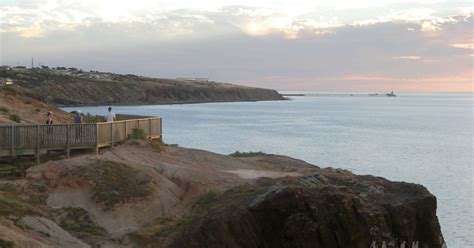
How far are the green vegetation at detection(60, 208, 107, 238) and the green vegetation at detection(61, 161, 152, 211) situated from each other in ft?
3.00

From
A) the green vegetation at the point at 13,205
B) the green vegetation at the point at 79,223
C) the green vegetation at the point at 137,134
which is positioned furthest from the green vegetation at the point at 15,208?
the green vegetation at the point at 137,134

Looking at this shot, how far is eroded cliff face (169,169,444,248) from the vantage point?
63.3 ft

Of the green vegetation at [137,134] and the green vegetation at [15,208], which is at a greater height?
the green vegetation at [137,134]

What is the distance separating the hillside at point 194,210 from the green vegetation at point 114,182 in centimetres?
4

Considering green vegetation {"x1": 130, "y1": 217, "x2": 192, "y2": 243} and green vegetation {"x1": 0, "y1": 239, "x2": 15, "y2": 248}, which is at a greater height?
green vegetation {"x1": 0, "y1": 239, "x2": 15, "y2": 248}

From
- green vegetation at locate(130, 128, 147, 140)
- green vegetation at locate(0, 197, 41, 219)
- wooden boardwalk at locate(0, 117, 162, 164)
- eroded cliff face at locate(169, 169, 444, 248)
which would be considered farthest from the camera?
green vegetation at locate(130, 128, 147, 140)

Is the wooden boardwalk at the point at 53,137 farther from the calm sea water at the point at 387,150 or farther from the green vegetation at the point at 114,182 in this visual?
the calm sea water at the point at 387,150

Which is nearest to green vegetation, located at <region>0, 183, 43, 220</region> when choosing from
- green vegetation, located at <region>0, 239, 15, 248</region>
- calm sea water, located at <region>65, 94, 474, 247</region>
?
green vegetation, located at <region>0, 239, 15, 248</region>

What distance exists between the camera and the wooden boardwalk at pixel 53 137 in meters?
24.9

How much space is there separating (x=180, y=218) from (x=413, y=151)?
2223 inches

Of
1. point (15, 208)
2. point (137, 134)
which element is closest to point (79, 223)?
point (15, 208)

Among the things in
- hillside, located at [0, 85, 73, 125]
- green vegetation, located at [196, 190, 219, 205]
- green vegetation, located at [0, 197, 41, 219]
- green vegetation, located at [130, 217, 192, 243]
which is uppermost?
hillside, located at [0, 85, 73, 125]

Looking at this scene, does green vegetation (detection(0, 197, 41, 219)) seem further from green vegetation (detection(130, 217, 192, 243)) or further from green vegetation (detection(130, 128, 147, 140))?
green vegetation (detection(130, 128, 147, 140))

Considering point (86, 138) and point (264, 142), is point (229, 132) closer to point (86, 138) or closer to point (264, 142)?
point (264, 142)
